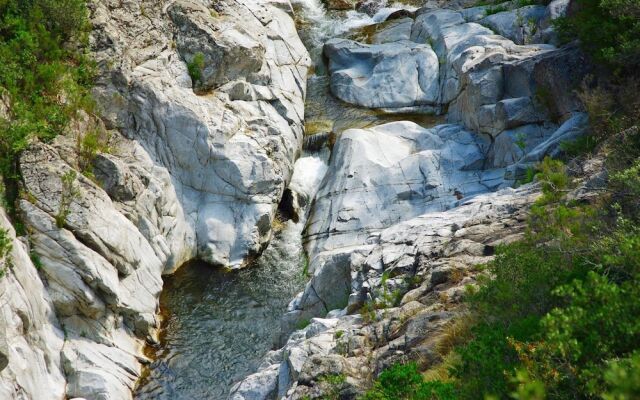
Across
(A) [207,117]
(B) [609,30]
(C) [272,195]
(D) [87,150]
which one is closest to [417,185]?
(C) [272,195]

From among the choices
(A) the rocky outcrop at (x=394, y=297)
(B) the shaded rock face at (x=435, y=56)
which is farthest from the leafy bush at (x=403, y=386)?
(B) the shaded rock face at (x=435, y=56)

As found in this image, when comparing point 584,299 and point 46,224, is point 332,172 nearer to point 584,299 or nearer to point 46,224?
point 46,224

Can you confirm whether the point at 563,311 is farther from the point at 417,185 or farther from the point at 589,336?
the point at 417,185

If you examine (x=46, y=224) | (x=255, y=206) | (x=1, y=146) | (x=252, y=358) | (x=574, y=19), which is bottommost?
(x=252, y=358)

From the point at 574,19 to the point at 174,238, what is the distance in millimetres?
15698

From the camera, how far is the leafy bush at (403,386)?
30.4ft

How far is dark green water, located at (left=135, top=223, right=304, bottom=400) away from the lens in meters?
17.2

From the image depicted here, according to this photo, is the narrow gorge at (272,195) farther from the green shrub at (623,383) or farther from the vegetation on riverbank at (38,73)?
the green shrub at (623,383)

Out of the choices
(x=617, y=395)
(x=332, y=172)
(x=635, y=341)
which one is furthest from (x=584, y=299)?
(x=332, y=172)

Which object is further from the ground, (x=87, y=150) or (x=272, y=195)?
(x=87, y=150)

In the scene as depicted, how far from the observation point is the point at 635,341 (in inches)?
264

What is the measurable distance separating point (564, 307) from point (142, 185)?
15.4m

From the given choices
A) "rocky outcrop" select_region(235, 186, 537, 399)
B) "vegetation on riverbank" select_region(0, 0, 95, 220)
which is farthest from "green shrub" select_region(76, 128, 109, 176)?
"rocky outcrop" select_region(235, 186, 537, 399)

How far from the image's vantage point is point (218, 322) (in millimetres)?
19438
